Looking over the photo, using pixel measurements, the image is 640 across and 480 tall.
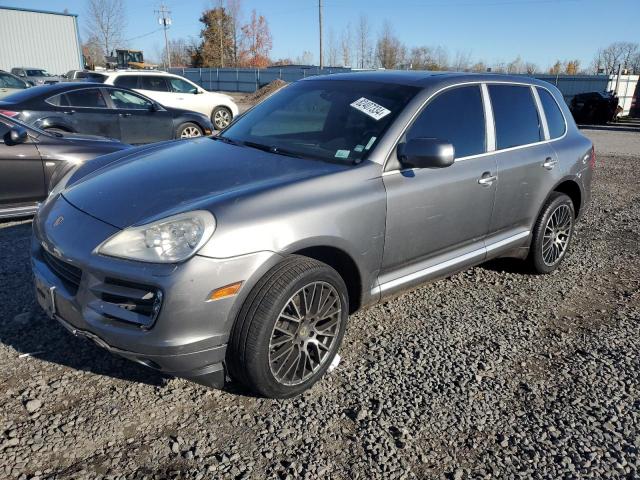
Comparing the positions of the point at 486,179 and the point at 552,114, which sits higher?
the point at 552,114

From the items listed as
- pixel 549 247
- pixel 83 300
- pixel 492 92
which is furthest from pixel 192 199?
pixel 549 247

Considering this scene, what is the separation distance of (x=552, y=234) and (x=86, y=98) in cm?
819


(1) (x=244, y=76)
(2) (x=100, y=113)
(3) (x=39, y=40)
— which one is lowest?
(2) (x=100, y=113)

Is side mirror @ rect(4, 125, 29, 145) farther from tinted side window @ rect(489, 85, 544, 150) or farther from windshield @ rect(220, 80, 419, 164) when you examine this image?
tinted side window @ rect(489, 85, 544, 150)

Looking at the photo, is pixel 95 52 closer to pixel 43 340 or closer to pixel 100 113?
pixel 100 113

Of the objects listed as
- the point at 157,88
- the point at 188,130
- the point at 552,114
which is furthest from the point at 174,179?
the point at 157,88

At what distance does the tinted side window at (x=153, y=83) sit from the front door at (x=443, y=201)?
42.3 ft

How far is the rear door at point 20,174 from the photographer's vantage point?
214 inches

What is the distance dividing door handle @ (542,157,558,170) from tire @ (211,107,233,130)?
1284cm

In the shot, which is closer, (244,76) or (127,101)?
(127,101)

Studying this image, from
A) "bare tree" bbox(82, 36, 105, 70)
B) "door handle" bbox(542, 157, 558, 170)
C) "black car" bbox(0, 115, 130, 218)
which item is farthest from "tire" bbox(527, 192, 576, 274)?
"bare tree" bbox(82, 36, 105, 70)

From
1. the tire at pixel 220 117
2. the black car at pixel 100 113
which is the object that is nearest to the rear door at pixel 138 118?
the black car at pixel 100 113

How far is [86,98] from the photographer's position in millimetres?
9492

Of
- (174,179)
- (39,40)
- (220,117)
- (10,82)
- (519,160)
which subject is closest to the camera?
(174,179)
